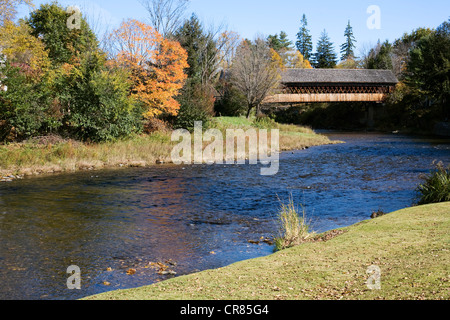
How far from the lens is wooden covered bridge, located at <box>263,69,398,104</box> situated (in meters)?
60.8

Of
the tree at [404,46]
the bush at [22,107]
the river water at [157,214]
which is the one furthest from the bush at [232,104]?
the tree at [404,46]

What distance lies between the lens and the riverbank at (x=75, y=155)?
21.7 metres

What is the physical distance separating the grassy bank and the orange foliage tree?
27.1 metres

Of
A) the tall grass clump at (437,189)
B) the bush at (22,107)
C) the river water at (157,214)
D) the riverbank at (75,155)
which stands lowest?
the river water at (157,214)

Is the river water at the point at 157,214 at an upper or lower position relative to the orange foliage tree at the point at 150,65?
lower

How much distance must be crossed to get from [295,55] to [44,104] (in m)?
81.5

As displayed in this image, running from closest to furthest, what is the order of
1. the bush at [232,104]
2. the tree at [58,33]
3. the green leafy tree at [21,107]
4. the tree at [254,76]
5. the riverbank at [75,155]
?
1. the riverbank at [75,155]
2. the green leafy tree at [21,107]
3. the tree at [58,33]
4. the tree at [254,76]
5. the bush at [232,104]

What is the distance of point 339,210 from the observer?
13.4 metres

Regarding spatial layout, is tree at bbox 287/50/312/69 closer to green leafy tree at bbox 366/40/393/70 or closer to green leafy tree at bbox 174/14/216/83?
green leafy tree at bbox 366/40/393/70

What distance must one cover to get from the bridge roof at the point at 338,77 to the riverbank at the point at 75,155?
3531 centimetres

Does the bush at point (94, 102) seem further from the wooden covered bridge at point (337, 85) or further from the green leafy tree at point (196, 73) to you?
the wooden covered bridge at point (337, 85)

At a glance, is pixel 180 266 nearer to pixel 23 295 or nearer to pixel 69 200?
pixel 23 295

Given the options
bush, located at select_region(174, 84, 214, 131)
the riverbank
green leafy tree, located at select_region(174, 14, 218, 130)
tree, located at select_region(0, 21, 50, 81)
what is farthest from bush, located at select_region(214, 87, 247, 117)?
tree, located at select_region(0, 21, 50, 81)
